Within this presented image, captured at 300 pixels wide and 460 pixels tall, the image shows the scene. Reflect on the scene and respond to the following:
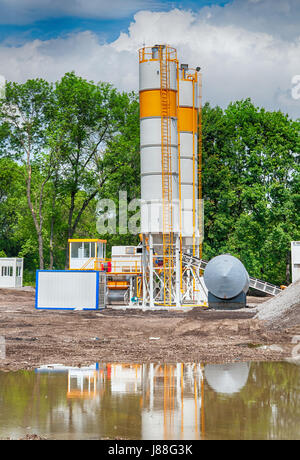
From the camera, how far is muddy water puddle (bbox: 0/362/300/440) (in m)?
8.29

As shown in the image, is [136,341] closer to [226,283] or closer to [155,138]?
[226,283]

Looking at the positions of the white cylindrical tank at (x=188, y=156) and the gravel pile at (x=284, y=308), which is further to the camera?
the white cylindrical tank at (x=188, y=156)

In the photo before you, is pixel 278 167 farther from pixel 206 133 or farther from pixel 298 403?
pixel 298 403

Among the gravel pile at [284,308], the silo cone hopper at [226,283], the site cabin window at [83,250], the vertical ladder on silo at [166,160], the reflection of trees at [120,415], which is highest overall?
the vertical ladder on silo at [166,160]

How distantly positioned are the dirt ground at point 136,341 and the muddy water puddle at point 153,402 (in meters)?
1.24

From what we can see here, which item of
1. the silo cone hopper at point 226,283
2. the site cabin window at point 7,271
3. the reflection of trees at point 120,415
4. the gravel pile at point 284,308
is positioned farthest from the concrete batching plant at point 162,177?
the reflection of trees at point 120,415

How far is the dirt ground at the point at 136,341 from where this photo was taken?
605 inches

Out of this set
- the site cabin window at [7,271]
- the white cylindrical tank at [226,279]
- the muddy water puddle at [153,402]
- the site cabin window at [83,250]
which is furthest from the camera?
the site cabin window at [7,271]

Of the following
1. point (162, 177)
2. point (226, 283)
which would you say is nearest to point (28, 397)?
point (226, 283)

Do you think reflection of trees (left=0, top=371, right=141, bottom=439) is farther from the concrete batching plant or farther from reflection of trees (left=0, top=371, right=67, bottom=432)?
the concrete batching plant

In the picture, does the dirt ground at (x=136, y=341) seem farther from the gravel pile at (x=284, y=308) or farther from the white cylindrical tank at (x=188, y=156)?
the white cylindrical tank at (x=188, y=156)

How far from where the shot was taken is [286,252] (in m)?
47.7

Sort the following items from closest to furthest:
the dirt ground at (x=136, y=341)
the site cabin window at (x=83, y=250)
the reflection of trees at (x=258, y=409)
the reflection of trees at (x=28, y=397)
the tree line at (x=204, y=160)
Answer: the reflection of trees at (x=258, y=409)
the reflection of trees at (x=28, y=397)
the dirt ground at (x=136, y=341)
the site cabin window at (x=83, y=250)
the tree line at (x=204, y=160)

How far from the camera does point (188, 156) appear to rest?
129ft
